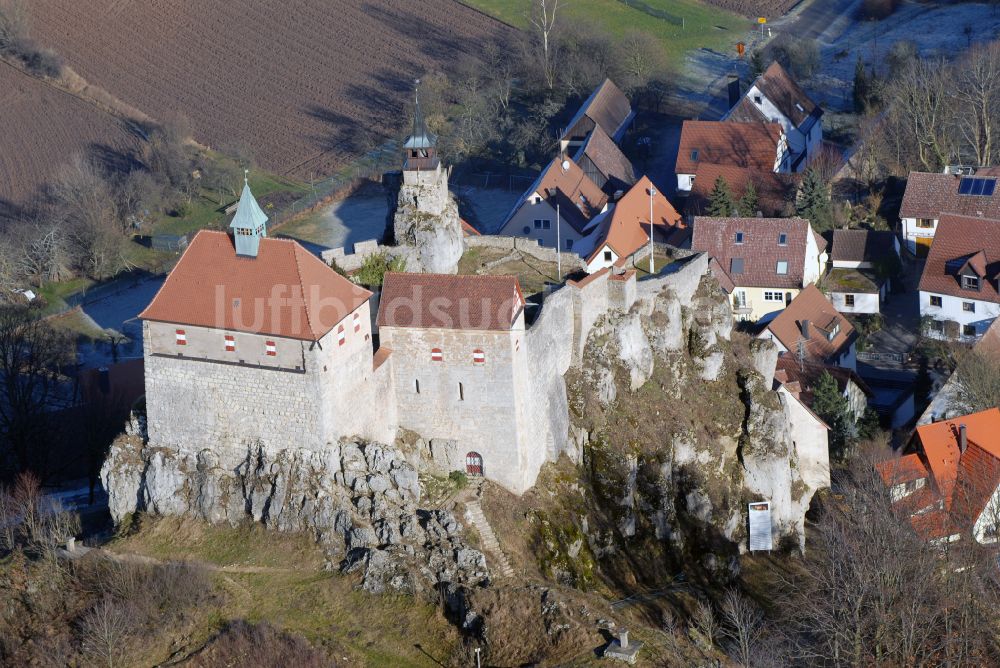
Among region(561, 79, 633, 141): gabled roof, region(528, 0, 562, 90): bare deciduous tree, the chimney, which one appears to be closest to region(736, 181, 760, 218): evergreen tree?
region(561, 79, 633, 141): gabled roof

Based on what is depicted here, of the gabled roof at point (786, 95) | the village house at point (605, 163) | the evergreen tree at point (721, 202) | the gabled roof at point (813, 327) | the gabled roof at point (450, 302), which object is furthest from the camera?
the gabled roof at point (786, 95)

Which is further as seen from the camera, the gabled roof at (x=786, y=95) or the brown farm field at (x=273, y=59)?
the brown farm field at (x=273, y=59)

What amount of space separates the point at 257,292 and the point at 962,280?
1602 inches

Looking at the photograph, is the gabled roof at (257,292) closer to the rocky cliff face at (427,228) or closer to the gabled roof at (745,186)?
the rocky cliff face at (427,228)

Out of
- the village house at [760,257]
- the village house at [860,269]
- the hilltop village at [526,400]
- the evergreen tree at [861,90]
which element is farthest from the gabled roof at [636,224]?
the evergreen tree at [861,90]

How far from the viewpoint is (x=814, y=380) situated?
74375 millimetres

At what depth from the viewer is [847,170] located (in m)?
94.4

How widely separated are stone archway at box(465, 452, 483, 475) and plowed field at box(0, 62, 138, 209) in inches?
2062

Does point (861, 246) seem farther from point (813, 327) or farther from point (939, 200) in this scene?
point (813, 327)

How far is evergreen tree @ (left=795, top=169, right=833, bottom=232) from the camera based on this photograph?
286 ft

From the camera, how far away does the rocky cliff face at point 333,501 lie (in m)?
53.7

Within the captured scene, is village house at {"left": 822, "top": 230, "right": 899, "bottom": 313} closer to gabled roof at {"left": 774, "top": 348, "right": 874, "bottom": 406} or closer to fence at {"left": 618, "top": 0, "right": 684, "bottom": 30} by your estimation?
gabled roof at {"left": 774, "top": 348, "right": 874, "bottom": 406}

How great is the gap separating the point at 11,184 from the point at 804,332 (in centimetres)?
5428

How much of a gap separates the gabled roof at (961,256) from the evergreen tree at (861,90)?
2418cm
